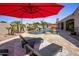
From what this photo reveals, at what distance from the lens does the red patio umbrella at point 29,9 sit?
5.15 m

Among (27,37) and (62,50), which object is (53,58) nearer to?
(62,50)

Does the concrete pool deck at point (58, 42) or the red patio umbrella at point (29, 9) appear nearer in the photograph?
the red patio umbrella at point (29, 9)

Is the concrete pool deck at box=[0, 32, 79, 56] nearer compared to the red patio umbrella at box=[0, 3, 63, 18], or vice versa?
the red patio umbrella at box=[0, 3, 63, 18]

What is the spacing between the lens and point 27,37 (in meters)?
6.01

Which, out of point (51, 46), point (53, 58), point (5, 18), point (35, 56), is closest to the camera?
point (35, 56)

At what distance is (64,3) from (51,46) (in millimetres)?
1488

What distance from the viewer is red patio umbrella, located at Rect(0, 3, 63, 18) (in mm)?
5148

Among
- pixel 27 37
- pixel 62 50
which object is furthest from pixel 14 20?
pixel 62 50

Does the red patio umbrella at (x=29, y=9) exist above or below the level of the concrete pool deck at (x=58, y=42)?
above

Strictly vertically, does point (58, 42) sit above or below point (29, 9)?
below

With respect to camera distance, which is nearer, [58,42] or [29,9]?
[29,9]

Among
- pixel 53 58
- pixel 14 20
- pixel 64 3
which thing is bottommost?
pixel 53 58

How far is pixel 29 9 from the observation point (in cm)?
547

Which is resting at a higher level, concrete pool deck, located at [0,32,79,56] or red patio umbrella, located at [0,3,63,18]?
red patio umbrella, located at [0,3,63,18]
